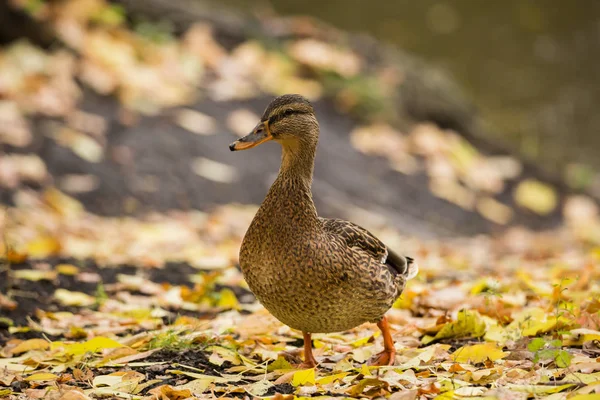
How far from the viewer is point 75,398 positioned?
2615 mm

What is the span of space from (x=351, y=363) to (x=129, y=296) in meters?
1.87

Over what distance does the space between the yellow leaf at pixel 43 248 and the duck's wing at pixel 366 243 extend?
2.62 meters

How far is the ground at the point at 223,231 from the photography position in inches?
120

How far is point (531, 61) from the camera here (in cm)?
1209

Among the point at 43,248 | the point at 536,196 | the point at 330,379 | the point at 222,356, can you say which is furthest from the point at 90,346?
the point at 536,196

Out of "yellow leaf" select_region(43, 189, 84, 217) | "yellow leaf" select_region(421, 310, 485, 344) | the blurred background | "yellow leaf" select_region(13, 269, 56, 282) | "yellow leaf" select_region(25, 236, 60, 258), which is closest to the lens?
"yellow leaf" select_region(421, 310, 485, 344)

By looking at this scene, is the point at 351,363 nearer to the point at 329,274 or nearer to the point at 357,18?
the point at 329,274

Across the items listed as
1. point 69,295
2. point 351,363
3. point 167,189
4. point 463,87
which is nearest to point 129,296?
point 69,295

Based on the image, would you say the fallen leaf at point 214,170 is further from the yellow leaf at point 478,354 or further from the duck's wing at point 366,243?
the yellow leaf at point 478,354

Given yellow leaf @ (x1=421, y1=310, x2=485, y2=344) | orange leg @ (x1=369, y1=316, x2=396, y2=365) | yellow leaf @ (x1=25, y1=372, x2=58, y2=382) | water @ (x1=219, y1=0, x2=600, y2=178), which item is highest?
water @ (x1=219, y1=0, x2=600, y2=178)

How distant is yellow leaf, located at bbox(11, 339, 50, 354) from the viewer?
11.3 ft

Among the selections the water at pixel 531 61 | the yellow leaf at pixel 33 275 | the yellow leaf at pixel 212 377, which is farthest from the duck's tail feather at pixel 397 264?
the water at pixel 531 61

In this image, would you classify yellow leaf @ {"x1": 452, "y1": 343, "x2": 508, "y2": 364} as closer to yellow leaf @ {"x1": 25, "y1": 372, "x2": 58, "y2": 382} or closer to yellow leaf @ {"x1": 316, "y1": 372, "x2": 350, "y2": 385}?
yellow leaf @ {"x1": 316, "y1": 372, "x2": 350, "y2": 385}

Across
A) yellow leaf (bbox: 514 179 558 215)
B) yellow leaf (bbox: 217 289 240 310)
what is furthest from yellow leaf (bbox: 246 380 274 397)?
yellow leaf (bbox: 514 179 558 215)
